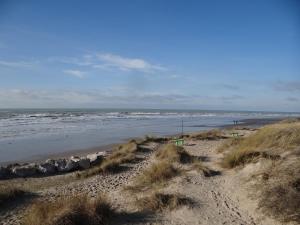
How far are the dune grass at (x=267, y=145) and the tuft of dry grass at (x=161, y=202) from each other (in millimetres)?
3160

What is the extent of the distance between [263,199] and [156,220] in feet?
7.25

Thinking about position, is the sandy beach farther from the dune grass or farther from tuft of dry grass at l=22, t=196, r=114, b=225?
the dune grass

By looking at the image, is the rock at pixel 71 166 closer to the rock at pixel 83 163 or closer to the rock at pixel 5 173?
the rock at pixel 83 163

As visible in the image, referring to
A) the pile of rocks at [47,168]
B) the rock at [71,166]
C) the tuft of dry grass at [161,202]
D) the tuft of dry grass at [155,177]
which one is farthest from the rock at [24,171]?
the tuft of dry grass at [161,202]

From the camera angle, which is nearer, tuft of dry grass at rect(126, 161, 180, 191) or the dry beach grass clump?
the dry beach grass clump

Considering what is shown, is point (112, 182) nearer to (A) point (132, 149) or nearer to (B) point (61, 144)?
(A) point (132, 149)

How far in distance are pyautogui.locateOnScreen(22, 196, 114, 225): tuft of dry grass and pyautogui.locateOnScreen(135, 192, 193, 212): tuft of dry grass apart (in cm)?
82

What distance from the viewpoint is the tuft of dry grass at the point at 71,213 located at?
5.84m

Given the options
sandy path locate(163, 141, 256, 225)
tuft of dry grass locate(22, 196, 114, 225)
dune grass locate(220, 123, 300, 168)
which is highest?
dune grass locate(220, 123, 300, 168)

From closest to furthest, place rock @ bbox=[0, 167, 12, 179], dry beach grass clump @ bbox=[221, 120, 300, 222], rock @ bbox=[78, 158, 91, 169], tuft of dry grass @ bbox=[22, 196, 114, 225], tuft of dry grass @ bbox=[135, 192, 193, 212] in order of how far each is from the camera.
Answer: tuft of dry grass @ bbox=[22, 196, 114, 225], dry beach grass clump @ bbox=[221, 120, 300, 222], tuft of dry grass @ bbox=[135, 192, 193, 212], rock @ bbox=[0, 167, 12, 179], rock @ bbox=[78, 158, 91, 169]

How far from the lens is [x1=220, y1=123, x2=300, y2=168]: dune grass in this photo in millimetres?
9730

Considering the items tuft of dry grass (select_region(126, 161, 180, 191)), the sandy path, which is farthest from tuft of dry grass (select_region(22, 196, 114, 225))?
tuft of dry grass (select_region(126, 161, 180, 191))

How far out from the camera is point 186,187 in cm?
850

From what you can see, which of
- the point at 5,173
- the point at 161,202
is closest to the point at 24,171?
the point at 5,173
